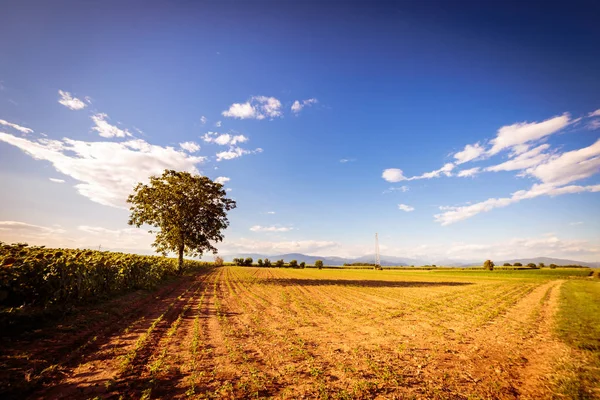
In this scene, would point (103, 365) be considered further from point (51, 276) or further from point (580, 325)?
point (580, 325)

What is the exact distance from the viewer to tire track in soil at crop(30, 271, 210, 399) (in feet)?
19.4

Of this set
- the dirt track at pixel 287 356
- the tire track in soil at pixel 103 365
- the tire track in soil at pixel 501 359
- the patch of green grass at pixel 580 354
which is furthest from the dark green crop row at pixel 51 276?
the patch of green grass at pixel 580 354

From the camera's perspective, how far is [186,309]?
15.0 m

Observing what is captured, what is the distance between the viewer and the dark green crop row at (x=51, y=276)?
1017cm

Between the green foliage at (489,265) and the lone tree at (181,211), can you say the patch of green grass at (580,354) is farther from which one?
the green foliage at (489,265)

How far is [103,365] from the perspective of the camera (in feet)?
23.8

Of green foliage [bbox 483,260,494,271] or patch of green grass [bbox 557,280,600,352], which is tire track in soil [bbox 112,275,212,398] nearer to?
patch of green grass [bbox 557,280,600,352]

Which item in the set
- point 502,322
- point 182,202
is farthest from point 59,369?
point 182,202

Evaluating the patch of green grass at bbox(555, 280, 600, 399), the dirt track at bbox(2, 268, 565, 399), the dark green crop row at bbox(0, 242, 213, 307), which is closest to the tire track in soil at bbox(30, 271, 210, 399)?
the dirt track at bbox(2, 268, 565, 399)

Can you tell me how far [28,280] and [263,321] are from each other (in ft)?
34.4

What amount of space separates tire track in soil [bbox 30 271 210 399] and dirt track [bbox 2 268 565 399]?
0.10ft

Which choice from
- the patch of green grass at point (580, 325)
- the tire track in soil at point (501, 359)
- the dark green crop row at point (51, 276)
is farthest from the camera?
the patch of green grass at point (580, 325)

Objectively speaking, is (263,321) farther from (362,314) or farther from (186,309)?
(362,314)

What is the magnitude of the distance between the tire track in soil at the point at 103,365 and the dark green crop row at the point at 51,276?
3728mm
